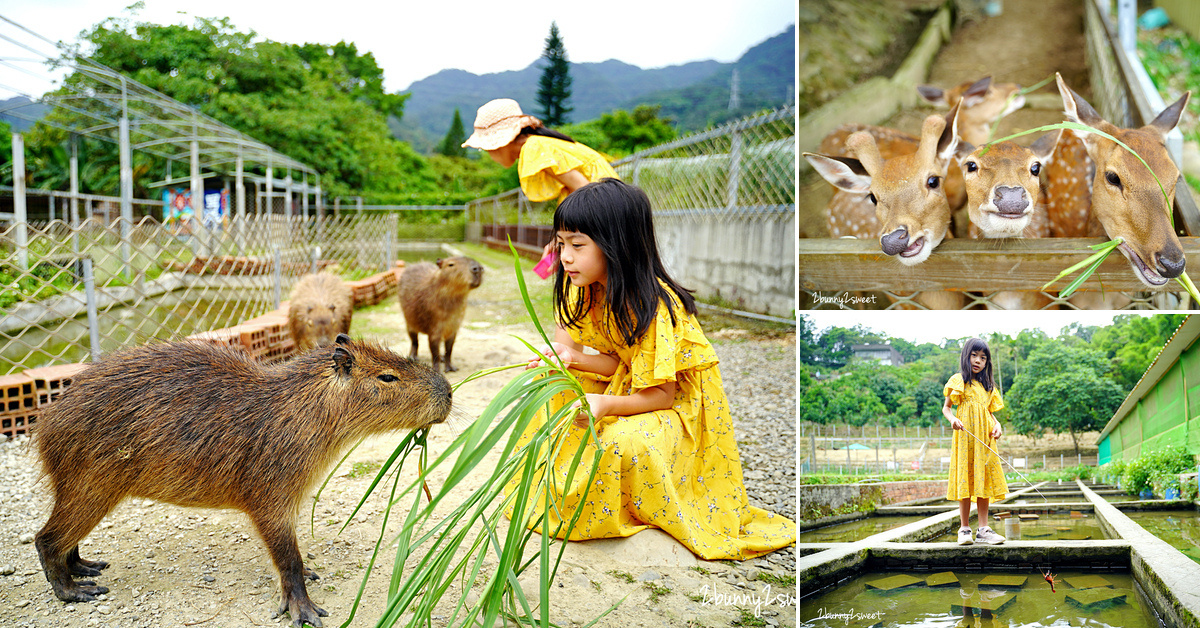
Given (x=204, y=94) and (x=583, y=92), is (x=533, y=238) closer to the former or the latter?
(x=204, y=94)

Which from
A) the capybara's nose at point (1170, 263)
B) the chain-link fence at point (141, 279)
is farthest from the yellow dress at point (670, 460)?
the chain-link fence at point (141, 279)

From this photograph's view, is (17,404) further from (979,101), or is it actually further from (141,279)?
(979,101)

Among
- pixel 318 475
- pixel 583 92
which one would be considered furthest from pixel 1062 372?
pixel 583 92

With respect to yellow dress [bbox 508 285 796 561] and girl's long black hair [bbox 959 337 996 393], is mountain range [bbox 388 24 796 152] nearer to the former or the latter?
yellow dress [bbox 508 285 796 561]

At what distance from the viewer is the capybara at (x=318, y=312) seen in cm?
502

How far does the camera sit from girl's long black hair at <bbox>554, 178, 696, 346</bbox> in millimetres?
2021

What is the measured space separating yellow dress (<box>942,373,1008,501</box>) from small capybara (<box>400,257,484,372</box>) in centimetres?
418

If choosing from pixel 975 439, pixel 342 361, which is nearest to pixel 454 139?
pixel 342 361

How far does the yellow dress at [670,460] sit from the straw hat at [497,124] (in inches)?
46.8

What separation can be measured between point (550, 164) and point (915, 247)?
1.78 m

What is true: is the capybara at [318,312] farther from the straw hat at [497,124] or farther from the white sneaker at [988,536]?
the white sneaker at [988,536]

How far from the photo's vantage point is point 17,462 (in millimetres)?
3268

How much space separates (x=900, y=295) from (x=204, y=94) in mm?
22118

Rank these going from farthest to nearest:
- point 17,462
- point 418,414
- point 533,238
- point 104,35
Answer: point 104,35
point 533,238
point 17,462
point 418,414
